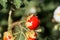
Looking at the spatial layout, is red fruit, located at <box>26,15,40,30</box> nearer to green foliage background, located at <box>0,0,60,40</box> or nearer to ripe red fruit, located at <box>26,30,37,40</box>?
ripe red fruit, located at <box>26,30,37,40</box>

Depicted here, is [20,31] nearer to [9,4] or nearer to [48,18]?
[9,4]

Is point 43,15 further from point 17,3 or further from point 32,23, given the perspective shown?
point 17,3

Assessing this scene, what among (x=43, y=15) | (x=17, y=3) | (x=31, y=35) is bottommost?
(x=43, y=15)

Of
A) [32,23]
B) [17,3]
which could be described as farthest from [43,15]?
[17,3]

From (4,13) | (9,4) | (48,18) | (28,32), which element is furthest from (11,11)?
(48,18)

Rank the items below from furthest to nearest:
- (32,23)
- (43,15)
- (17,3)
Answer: (43,15) → (32,23) → (17,3)

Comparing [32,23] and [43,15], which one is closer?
[32,23]

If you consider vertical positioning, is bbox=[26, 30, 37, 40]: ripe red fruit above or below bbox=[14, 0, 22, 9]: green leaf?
below

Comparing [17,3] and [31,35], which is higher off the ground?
[17,3]

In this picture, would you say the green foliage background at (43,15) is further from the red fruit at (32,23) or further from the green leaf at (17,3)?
the green leaf at (17,3)

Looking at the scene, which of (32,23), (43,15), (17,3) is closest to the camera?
(17,3)

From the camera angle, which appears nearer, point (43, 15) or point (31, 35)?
point (31, 35)

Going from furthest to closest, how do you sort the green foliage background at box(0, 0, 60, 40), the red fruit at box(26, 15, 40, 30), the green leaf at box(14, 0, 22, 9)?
the green foliage background at box(0, 0, 60, 40)
the red fruit at box(26, 15, 40, 30)
the green leaf at box(14, 0, 22, 9)

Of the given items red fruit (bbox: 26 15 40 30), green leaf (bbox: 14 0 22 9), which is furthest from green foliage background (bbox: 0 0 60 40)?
green leaf (bbox: 14 0 22 9)
